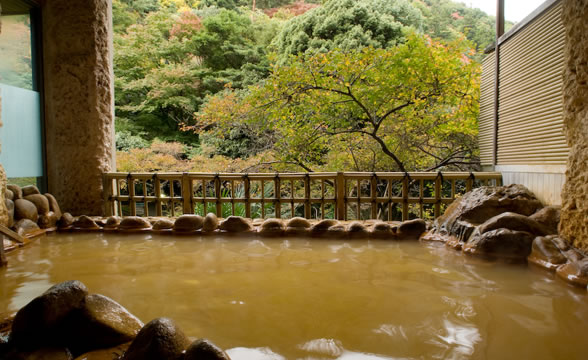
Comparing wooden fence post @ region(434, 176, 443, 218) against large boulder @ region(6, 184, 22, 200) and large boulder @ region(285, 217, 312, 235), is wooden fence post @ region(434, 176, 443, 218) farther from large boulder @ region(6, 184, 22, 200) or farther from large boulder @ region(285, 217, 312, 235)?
large boulder @ region(6, 184, 22, 200)

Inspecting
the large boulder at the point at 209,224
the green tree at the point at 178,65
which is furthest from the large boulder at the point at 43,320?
the green tree at the point at 178,65


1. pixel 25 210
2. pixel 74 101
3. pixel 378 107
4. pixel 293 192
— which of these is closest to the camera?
pixel 25 210

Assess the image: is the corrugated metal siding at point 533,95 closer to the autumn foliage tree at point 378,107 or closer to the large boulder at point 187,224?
the autumn foliage tree at point 378,107

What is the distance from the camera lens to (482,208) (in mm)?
3303

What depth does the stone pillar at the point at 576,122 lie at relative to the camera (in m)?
2.48

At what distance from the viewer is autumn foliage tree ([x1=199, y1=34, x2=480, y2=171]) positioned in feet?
19.5

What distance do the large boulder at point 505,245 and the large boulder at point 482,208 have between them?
0.36m

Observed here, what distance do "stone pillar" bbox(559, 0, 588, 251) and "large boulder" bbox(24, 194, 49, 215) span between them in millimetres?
4944

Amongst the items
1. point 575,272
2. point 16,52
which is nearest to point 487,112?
point 575,272

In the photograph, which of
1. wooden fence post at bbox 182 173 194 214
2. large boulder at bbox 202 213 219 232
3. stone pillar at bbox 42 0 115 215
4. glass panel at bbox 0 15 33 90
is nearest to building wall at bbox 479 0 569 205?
large boulder at bbox 202 213 219 232

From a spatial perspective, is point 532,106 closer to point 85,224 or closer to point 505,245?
point 505,245

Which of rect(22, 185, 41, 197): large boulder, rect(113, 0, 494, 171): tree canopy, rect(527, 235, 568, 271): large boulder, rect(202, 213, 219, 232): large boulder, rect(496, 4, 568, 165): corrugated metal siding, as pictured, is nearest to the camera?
rect(527, 235, 568, 271): large boulder

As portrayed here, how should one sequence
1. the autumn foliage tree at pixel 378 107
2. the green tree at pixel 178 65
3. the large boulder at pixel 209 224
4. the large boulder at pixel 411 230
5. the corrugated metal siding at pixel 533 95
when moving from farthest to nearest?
the green tree at pixel 178 65
the autumn foliage tree at pixel 378 107
the large boulder at pixel 209 224
the large boulder at pixel 411 230
the corrugated metal siding at pixel 533 95

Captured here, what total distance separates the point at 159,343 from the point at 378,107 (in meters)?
5.77
